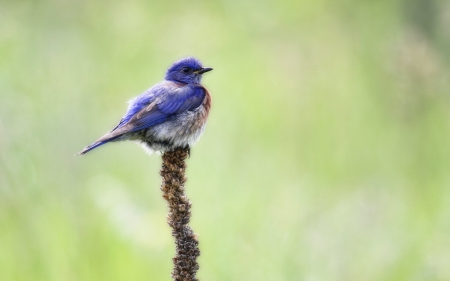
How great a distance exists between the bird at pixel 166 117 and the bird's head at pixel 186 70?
5.8 inches

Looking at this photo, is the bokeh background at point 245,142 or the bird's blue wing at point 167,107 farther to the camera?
the bird's blue wing at point 167,107

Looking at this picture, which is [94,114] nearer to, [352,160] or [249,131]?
[249,131]

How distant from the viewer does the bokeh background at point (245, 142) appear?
4598 mm

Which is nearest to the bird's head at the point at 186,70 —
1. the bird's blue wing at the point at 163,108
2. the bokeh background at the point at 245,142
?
the bird's blue wing at the point at 163,108

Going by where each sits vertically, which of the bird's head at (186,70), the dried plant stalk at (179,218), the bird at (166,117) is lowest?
the dried plant stalk at (179,218)

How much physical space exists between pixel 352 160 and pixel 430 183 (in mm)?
991

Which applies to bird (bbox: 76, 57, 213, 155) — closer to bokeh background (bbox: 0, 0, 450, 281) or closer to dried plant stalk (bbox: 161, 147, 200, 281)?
bokeh background (bbox: 0, 0, 450, 281)

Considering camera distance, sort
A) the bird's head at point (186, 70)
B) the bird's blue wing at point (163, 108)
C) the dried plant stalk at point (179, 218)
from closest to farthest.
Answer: the dried plant stalk at point (179, 218)
the bird's blue wing at point (163, 108)
the bird's head at point (186, 70)

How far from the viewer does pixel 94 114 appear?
6.53 meters

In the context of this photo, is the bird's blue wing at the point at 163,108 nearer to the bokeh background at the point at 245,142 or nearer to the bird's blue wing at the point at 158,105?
the bird's blue wing at the point at 158,105

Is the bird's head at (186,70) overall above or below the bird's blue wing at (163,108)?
above

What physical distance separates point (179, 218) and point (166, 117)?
6.67 feet

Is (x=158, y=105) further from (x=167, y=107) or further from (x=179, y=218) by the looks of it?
(x=179, y=218)

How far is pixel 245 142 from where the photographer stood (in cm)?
684
